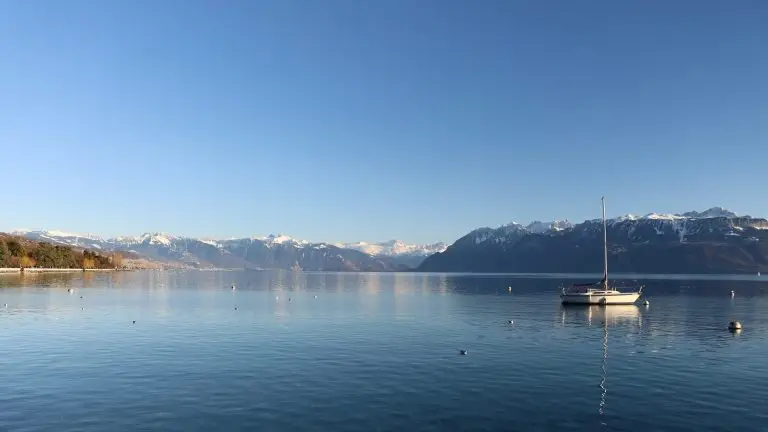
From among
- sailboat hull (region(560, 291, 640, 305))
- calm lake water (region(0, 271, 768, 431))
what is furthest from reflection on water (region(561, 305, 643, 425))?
calm lake water (region(0, 271, 768, 431))

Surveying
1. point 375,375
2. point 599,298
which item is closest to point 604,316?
point 599,298

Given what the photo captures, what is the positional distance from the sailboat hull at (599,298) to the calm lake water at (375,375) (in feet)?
119

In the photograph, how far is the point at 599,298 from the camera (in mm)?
121125

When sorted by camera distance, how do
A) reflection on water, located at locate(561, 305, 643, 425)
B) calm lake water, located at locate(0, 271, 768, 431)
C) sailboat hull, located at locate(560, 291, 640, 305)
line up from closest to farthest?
calm lake water, located at locate(0, 271, 768, 431) → reflection on water, located at locate(561, 305, 643, 425) → sailboat hull, located at locate(560, 291, 640, 305)

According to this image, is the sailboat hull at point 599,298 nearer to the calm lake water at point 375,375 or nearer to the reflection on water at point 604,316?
the reflection on water at point 604,316

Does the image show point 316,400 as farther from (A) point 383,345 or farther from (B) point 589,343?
(B) point 589,343

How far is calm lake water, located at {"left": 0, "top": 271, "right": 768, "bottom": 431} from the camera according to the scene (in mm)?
30828

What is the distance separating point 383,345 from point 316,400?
25287mm

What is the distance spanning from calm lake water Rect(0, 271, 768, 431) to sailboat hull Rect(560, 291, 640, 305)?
36280 millimetres

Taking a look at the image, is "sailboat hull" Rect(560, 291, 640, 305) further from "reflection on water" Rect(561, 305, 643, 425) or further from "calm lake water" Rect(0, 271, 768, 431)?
"calm lake water" Rect(0, 271, 768, 431)

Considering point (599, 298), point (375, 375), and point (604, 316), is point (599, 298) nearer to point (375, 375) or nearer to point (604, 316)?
point (604, 316)

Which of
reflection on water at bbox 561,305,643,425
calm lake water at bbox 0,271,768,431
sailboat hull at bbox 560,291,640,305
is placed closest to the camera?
calm lake water at bbox 0,271,768,431

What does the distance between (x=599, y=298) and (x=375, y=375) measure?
93926 millimetres

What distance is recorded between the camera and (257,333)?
69.1 meters
